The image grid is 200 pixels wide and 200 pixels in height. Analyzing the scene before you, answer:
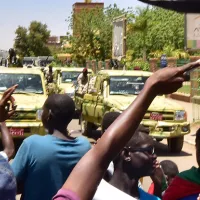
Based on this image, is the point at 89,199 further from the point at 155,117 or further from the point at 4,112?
the point at 155,117

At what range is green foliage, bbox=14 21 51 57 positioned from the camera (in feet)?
316

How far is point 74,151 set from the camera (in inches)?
158

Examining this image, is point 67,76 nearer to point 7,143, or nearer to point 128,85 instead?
point 128,85

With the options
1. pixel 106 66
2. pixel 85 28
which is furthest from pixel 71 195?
pixel 85 28

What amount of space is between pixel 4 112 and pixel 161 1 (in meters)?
1.61

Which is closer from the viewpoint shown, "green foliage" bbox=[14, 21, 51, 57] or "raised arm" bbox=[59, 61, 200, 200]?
"raised arm" bbox=[59, 61, 200, 200]

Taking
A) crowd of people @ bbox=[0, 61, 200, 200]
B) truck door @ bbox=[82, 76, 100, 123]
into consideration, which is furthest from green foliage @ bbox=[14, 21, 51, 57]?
crowd of people @ bbox=[0, 61, 200, 200]

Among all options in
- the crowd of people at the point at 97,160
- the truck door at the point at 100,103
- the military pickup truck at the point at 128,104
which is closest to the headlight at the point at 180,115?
the military pickup truck at the point at 128,104

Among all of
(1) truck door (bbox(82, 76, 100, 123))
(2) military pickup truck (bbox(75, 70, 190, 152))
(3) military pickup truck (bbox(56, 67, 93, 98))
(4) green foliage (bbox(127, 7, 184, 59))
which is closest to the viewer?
(2) military pickup truck (bbox(75, 70, 190, 152))

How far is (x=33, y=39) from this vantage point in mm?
96438

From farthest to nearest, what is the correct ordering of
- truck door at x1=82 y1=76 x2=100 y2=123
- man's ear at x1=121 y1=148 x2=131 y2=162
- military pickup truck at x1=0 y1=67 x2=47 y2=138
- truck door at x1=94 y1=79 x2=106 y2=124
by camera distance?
truck door at x1=82 y1=76 x2=100 y2=123
truck door at x1=94 y1=79 x2=106 y2=124
military pickup truck at x1=0 y1=67 x2=47 y2=138
man's ear at x1=121 y1=148 x2=131 y2=162

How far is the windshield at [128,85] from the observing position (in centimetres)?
1379

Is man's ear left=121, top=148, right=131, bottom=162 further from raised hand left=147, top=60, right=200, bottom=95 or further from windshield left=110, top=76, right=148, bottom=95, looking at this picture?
windshield left=110, top=76, right=148, bottom=95

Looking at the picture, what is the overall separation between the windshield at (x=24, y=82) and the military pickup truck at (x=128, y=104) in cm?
150
